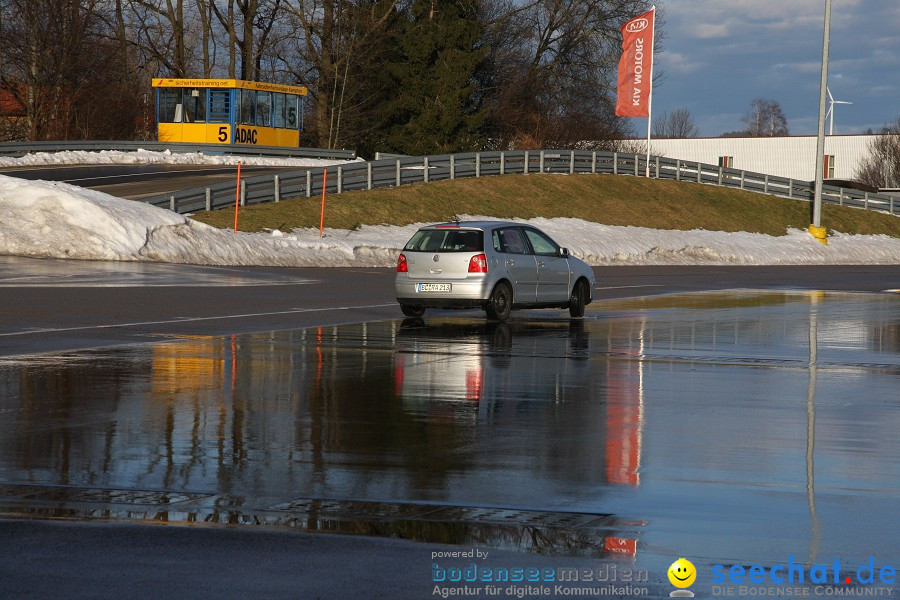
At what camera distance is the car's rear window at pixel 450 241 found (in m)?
20.0

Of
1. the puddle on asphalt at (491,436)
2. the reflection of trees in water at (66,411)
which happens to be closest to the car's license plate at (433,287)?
the puddle on asphalt at (491,436)

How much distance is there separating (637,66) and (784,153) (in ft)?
208

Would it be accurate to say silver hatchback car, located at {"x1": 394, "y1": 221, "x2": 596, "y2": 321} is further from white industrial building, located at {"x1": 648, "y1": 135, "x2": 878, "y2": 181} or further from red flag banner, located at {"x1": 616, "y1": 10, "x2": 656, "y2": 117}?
white industrial building, located at {"x1": 648, "y1": 135, "x2": 878, "y2": 181}

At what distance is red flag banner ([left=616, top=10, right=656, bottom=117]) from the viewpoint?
5500 cm

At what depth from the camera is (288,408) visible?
34.4ft

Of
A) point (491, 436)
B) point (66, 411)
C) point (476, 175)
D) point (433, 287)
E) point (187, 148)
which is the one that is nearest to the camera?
point (491, 436)

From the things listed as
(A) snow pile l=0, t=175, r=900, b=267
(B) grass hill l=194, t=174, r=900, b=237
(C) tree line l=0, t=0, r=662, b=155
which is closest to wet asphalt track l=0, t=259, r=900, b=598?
(A) snow pile l=0, t=175, r=900, b=267

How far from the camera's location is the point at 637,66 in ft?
182

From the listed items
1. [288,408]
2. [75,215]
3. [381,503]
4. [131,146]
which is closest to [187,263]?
[75,215]

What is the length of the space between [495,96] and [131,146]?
28.2 m

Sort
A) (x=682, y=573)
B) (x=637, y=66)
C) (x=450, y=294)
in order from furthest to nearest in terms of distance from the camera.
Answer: (x=637, y=66), (x=450, y=294), (x=682, y=573)

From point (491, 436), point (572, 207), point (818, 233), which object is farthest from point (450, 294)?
point (818, 233)

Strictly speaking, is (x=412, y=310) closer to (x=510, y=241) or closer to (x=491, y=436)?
(x=510, y=241)

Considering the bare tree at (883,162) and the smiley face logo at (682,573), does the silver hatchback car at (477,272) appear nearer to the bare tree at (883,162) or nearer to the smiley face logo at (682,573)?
the smiley face logo at (682,573)
